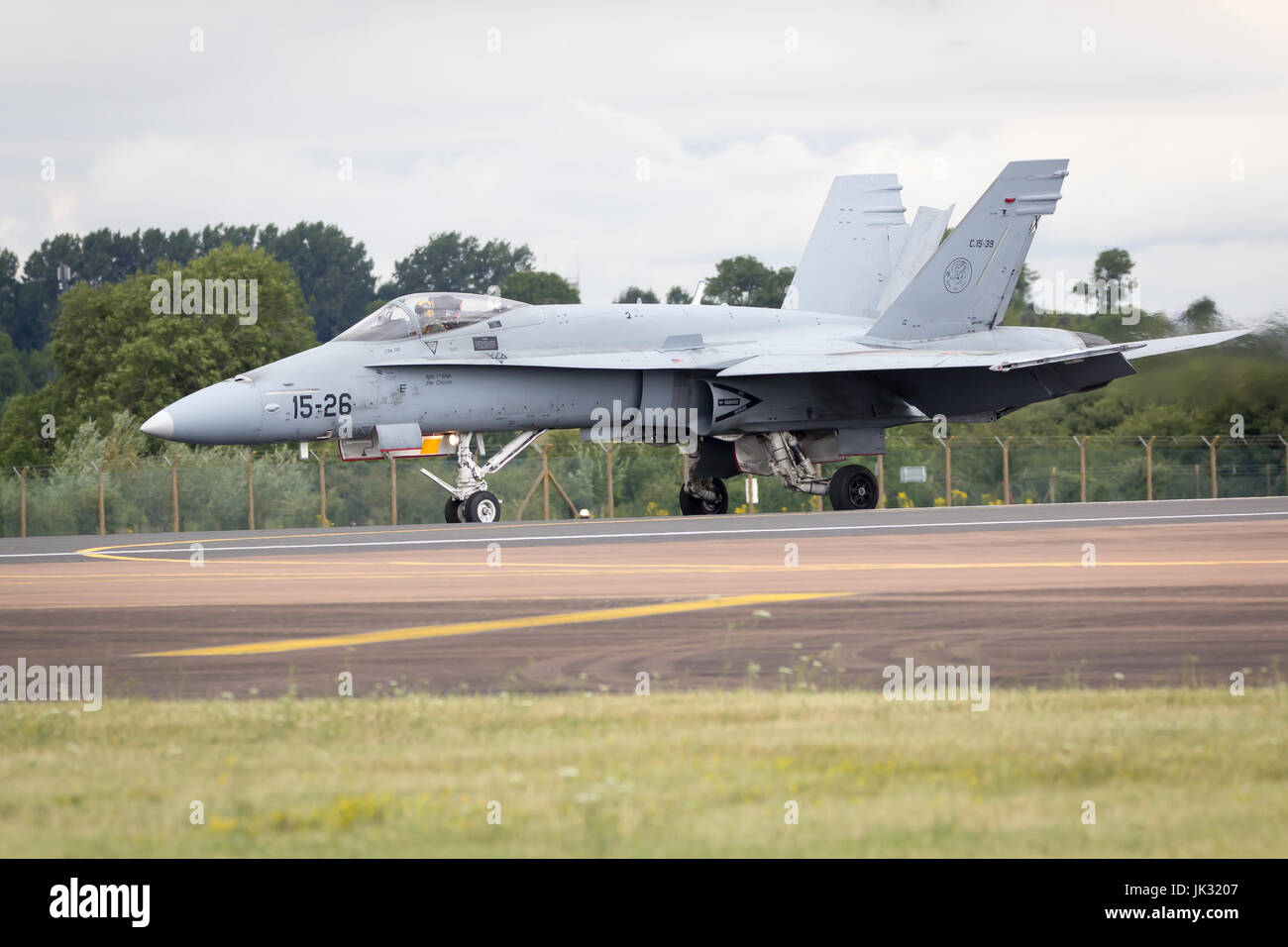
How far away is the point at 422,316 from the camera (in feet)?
77.7

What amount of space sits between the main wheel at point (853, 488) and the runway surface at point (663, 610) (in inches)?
284

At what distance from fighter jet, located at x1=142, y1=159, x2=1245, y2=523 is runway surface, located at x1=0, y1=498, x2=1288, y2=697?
4582mm

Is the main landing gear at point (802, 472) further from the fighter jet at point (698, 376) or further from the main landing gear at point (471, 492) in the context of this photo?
the main landing gear at point (471, 492)

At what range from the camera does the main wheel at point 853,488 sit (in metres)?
26.0

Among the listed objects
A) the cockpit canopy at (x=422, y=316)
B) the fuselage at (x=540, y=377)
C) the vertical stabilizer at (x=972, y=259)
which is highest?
the vertical stabilizer at (x=972, y=259)

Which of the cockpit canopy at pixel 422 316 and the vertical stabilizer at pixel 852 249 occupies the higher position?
the vertical stabilizer at pixel 852 249

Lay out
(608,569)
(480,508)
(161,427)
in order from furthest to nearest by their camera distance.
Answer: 1. (480,508)
2. (161,427)
3. (608,569)

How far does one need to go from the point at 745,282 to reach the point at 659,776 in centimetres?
8217

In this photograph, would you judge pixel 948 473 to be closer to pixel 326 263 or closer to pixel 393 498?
pixel 393 498

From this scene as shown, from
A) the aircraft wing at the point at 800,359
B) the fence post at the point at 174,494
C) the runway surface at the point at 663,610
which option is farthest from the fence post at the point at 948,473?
the fence post at the point at 174,494

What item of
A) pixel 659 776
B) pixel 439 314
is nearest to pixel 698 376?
pixel 439 314

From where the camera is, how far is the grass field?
16.0ft
